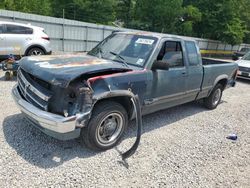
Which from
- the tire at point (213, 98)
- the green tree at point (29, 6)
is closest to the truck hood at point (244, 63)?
the tire at point (213, 98)

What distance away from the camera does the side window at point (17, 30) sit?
8391 millimetres

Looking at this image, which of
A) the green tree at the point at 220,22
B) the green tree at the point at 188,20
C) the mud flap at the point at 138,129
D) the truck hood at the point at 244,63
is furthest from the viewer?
the green tree at the point at 188,20

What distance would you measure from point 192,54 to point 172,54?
703mm

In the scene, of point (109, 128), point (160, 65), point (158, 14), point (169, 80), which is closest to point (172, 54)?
point (169, 80)

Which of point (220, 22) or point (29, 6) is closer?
point (29, 6)

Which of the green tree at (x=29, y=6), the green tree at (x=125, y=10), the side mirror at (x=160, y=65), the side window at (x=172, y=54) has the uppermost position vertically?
the green tree at (x=125, y=10)

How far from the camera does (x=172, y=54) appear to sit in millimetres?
4629

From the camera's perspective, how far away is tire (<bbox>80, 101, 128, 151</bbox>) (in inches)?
131

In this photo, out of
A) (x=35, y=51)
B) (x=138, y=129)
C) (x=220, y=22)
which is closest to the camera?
(x=138, y=129)

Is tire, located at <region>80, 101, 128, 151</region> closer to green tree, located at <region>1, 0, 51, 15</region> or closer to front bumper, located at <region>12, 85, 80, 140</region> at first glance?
front bumper, located at <region>12, 85, 80, 140</region>

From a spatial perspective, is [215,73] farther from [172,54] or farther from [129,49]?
[129,49]

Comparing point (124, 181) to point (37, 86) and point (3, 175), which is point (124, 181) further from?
point (37, 86)

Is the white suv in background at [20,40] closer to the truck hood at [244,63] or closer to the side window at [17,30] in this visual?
the side window at [17,30]

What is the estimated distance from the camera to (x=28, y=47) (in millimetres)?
8625
